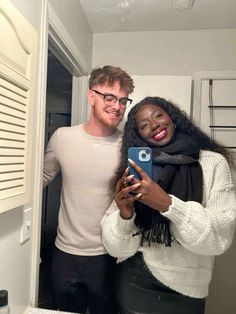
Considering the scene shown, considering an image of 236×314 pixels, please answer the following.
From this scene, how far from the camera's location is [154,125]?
90cm

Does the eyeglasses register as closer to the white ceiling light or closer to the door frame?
the door frame

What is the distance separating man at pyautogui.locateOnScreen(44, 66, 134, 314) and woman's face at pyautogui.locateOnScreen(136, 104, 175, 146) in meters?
0.11

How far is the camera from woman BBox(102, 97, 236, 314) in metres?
0.75

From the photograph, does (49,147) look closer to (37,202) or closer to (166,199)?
(37,202)

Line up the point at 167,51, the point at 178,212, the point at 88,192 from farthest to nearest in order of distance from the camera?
1. the point at 167,51
2. the point at 88,192
3. the point at 178,212

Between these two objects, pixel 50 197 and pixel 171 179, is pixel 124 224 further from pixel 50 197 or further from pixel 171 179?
pixel 50 197

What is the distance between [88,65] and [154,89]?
32 centimetres

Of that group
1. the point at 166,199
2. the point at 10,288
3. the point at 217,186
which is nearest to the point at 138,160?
the point at 166,199

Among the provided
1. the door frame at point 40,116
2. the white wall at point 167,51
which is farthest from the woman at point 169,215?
the white wall at point 167,51

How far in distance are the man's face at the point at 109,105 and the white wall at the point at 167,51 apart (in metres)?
0.25

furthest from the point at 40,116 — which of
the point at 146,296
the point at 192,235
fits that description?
the point at 146,296

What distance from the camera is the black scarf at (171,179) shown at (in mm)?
822

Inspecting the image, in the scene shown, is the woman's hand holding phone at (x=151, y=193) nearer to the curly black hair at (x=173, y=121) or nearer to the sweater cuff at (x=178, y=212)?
the sweater cuff at (x=178, y=212)

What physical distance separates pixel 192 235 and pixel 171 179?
188 mm
